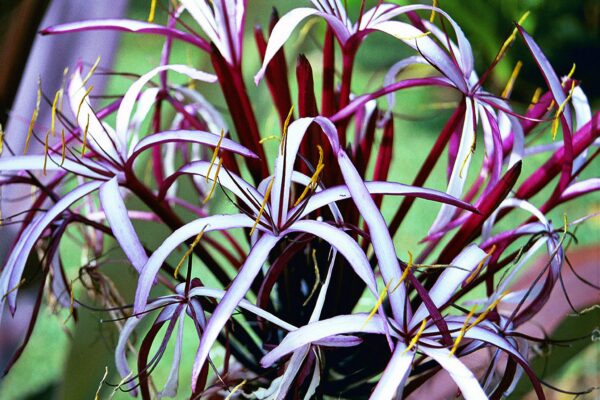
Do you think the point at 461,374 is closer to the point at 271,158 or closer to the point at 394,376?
the point at 394,376

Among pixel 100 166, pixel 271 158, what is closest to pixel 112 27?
pixel 100 166

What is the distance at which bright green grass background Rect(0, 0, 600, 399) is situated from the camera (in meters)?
0.29

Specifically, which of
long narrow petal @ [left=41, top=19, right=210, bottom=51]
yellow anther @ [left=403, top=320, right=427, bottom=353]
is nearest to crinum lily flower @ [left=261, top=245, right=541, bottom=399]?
yellow anther @ [left=403, top=320, right=427, bottom=353]

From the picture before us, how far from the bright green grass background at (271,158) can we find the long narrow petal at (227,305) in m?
0.06

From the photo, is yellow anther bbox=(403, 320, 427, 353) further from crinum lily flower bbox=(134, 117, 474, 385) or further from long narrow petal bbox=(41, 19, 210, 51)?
long narrow petal bbox=(41, 19, 210, 51)

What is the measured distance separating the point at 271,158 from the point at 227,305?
39 cm

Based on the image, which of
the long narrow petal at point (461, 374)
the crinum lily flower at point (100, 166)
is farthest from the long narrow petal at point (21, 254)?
the long narrow petal at point (461, 374)

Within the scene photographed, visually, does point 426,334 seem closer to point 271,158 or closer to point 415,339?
point 415,339

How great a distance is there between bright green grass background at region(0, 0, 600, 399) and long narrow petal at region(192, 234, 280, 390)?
0.19 ft

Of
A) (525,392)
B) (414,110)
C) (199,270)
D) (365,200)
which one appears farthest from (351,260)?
(414,110)

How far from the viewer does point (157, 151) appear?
299mm

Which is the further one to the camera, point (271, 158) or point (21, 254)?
point (271, 158)

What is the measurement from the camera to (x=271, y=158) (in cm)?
56

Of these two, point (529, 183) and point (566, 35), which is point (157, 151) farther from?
point (566, 35)
